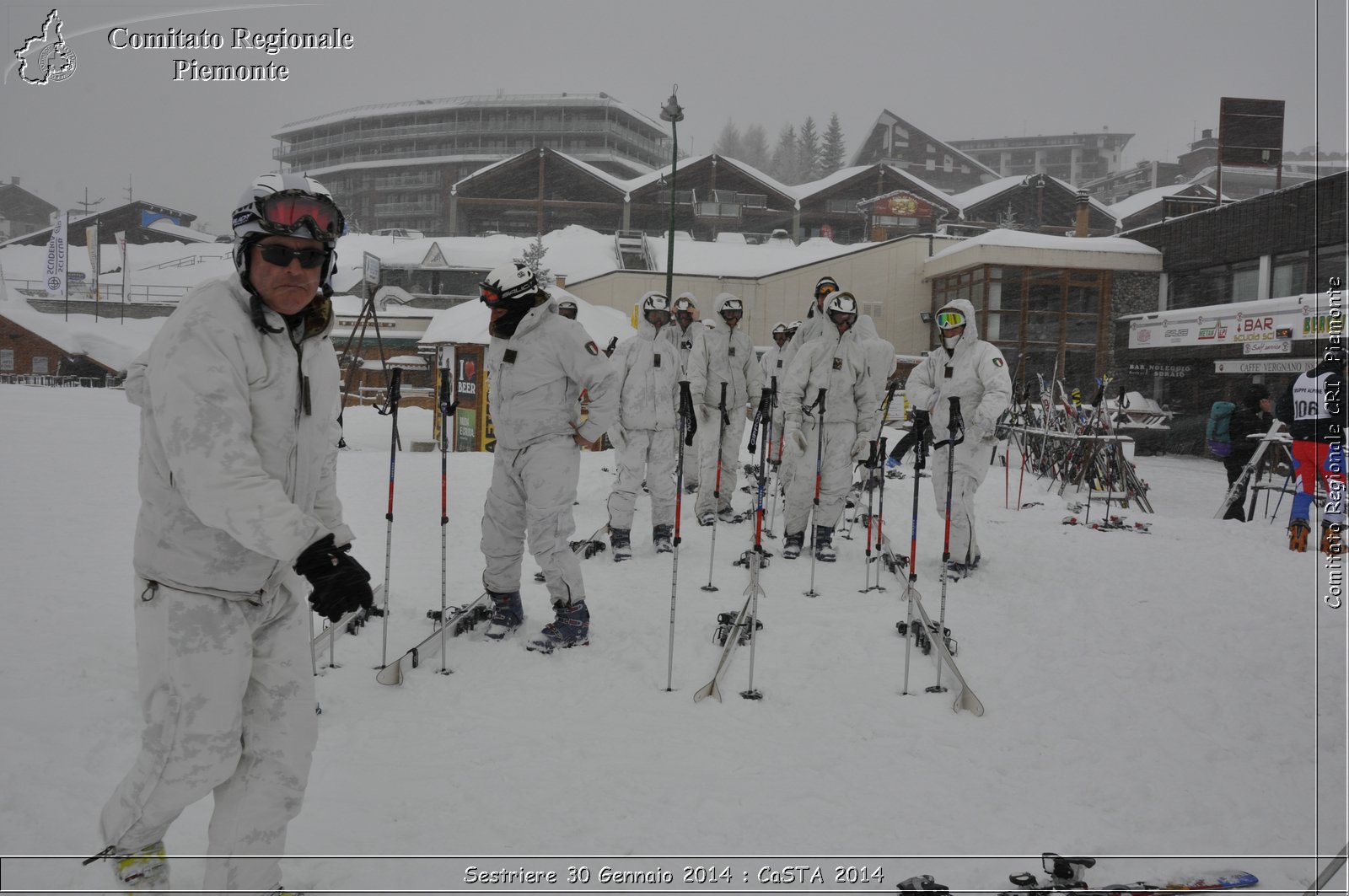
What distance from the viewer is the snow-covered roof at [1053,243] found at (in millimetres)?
25188

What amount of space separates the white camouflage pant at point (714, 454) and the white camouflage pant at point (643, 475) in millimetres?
943

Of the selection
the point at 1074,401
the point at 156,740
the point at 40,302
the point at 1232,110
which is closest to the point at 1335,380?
the point at 1232,110

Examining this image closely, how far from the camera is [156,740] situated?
207 cm

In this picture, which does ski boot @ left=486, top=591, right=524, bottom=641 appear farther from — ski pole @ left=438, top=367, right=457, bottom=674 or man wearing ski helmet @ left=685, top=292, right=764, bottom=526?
man wearing ski helmet @ left=685, top=292, right=764, bottom=526

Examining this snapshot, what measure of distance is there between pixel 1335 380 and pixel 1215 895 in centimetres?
212

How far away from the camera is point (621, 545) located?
7363mm

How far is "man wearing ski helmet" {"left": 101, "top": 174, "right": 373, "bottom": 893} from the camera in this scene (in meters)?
1.96

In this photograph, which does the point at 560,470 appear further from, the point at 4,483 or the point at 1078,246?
the point at 1078,246

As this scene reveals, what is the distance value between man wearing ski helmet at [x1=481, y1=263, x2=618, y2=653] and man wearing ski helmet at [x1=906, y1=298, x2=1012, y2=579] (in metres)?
3.24

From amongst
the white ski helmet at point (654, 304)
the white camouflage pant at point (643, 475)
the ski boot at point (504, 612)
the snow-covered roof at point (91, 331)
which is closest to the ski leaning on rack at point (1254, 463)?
the white camouflage pant at point (643, 475)

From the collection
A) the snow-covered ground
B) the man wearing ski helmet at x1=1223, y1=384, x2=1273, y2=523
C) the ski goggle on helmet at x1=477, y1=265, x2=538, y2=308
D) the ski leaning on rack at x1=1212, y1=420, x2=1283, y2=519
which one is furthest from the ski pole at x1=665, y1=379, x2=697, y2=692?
the man wearing ski helmet at x1=1223, y1=384, x2=1273, y2=523

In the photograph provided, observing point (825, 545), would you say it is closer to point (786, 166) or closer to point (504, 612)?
point (504, 612)

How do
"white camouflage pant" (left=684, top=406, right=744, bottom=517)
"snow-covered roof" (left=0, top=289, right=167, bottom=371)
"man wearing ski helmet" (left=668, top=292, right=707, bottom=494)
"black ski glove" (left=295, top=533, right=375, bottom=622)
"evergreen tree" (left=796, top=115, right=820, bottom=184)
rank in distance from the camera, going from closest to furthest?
1. "black ski glove" (left=295, top=533, right=375, bottom=622)
2. "man wearing ski helmet" (left=668, top=292, right=707, bottom=494)
3. "white camouflage pant" (left=684, top=406, right=744, bottom=517)
4. "snow-covered roof" (left=0, top=289, right=167, bottom=371)
5. "evergreen tree" (left=796, top=115, right=820, bottom=184)

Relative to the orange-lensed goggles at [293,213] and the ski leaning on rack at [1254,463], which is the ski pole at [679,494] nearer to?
the orange-lensed goggles at [293,213]
